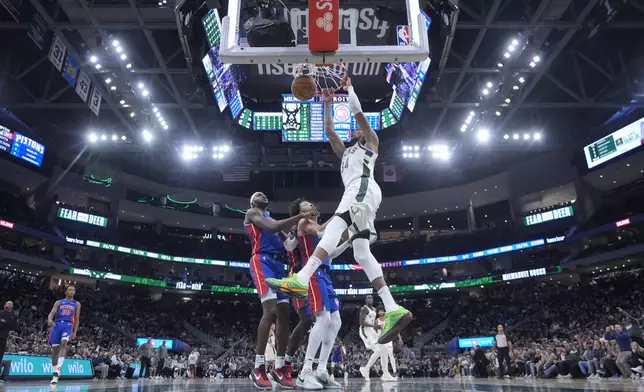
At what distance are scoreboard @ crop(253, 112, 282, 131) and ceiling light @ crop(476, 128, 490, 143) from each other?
348 inches

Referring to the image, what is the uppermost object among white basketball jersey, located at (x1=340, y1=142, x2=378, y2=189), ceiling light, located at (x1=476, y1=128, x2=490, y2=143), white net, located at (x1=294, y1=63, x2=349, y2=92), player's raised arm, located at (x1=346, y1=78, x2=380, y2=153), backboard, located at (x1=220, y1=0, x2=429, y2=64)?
ceiling light, located at (x1=476, y1=128, x2=490, y2=143)

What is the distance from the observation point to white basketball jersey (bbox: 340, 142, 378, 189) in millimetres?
4715

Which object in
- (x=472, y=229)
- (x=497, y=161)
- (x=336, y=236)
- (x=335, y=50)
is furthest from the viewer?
(x=472, y=229)

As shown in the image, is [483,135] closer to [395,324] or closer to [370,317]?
[370,317]

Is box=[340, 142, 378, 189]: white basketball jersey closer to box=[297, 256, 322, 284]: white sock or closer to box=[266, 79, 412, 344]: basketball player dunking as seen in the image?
box=[266, 79, 412, 344]: basketball player dunking

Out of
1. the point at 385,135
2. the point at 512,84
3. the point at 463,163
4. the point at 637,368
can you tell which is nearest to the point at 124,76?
the point at 385,135

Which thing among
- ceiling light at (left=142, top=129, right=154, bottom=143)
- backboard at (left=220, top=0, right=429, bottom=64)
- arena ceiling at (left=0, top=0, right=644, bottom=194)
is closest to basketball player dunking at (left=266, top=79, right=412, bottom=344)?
backboard at (left=220, top=0, right=429, bottom=64)

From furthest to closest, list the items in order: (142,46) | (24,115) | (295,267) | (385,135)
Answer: (24,115) < (385,135) < (142,46) < (295,267)

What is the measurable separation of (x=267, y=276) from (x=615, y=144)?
24829 mm

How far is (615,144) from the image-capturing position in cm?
2378

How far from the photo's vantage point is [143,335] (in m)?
30.2

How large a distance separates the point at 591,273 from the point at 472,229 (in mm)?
9000

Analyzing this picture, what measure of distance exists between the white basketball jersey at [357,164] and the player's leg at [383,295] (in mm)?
620

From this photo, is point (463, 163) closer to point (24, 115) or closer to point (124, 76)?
point (124, 76)
